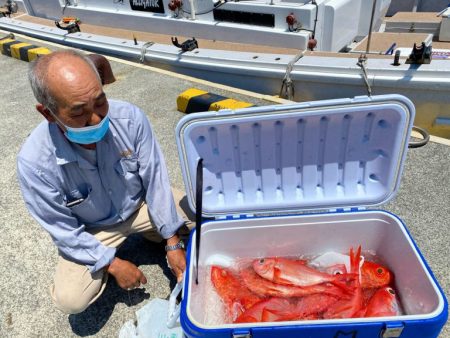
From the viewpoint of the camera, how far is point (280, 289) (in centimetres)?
202

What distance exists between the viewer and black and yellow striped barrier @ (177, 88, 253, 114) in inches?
165

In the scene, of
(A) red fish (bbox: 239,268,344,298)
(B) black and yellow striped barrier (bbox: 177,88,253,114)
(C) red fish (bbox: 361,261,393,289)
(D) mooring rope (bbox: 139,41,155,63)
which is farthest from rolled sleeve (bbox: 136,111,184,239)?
(D) mooring rope (bbox: 139,41,155,63)

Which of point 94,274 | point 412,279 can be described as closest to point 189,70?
point 94,274

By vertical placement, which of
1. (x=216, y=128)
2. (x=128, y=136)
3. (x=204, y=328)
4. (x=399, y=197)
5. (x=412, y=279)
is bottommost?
(x=399, y=197)

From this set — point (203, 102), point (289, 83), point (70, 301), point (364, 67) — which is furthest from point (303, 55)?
point (70, 301)

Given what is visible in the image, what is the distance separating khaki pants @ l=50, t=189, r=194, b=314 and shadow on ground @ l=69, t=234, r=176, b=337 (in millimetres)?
200

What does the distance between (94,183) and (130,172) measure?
23 centimetres

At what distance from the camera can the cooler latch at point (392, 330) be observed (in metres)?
1.35

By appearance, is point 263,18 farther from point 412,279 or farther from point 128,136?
point 412,279

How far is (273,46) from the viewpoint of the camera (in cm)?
507

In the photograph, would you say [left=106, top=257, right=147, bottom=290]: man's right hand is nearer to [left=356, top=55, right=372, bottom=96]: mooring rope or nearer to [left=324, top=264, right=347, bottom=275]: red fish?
[left=324, top=264, right=347, bottom=275]: red fish

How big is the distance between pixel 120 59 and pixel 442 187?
572 centimetres

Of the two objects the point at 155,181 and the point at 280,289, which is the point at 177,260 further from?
the point at 280,289

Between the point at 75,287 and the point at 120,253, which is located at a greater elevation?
the point at 75,287
